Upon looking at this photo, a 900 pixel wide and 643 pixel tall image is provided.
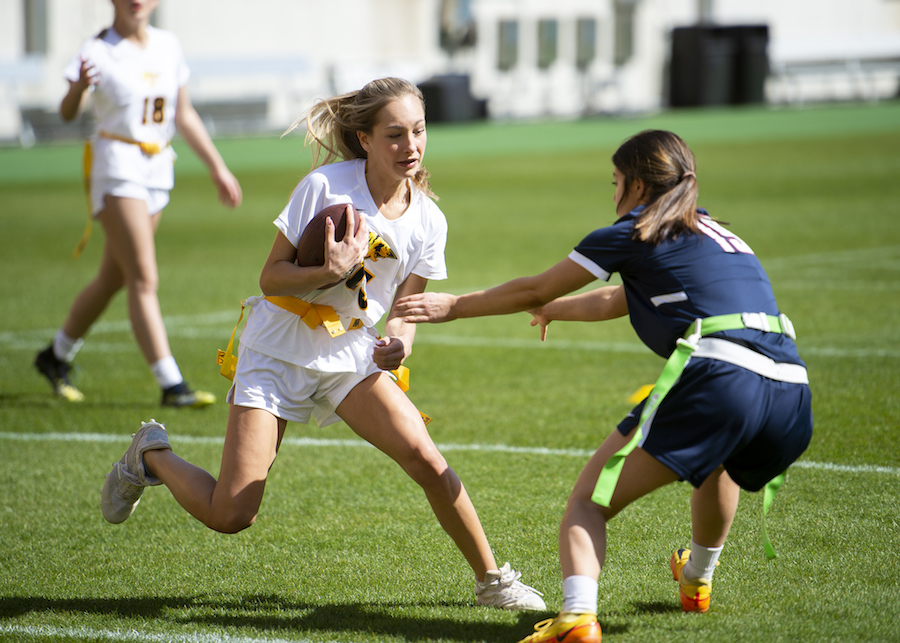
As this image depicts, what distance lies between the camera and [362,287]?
13.6 feet

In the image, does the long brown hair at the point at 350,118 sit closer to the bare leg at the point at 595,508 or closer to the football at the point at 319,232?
the football at the point at 319,232

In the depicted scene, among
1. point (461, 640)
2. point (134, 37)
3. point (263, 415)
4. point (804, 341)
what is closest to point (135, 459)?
point (263, 415)

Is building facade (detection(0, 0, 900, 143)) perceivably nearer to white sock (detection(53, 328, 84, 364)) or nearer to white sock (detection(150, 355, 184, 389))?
white sock (detection(53, 328, 84, 364))

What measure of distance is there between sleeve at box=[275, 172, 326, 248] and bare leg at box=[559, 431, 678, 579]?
1.36m

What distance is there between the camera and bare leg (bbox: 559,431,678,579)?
355 cm

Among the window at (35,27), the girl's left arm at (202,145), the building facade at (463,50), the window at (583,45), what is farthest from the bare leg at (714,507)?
the window at (583,45)

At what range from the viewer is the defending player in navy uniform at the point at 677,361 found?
352cm

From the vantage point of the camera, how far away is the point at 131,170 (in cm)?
729

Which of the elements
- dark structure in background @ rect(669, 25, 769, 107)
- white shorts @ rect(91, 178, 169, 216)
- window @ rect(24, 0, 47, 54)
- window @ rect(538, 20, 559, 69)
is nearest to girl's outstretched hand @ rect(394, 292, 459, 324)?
white shorts @ rect(91, 178, 169, 216)

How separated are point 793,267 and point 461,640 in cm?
930

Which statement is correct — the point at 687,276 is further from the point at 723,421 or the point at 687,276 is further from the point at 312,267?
the point at 312,267

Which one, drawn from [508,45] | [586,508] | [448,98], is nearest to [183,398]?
[586,508]

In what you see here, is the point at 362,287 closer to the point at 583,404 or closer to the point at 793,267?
the point at 583,404

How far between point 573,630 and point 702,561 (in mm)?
699
